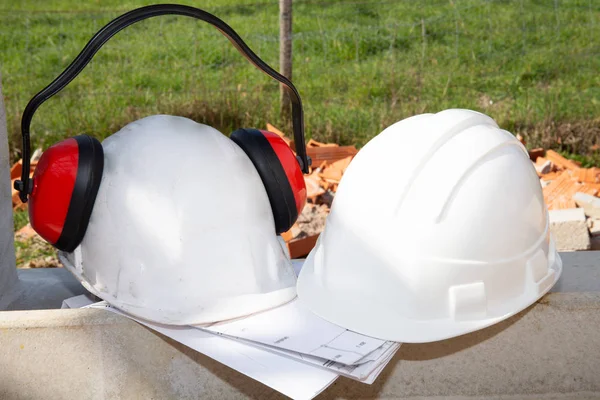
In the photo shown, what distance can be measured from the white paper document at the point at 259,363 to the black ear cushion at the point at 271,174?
54cm

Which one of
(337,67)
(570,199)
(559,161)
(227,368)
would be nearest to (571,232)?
(570,199)

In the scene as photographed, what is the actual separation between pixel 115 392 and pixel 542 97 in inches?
216

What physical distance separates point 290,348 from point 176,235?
0.53m

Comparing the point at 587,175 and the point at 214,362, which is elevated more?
the point at 214,362

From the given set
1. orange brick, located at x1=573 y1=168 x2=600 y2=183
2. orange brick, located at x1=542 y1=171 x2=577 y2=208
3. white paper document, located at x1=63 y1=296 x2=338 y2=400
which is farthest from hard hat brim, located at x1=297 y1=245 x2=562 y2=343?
orange brick, located at x1=573 y1=168 x2=600 y2=183

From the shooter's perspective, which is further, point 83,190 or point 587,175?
point 587,175

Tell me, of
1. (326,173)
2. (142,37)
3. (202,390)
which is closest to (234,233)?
(202,390)

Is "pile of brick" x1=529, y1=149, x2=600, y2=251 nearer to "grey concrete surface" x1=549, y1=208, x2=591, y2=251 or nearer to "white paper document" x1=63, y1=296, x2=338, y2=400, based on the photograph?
"grey concrete surface" x1=549, y1=208, x2=591, y2=251

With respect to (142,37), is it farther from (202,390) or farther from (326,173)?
(202,390)

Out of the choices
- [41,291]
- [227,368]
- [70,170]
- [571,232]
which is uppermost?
[70,170]

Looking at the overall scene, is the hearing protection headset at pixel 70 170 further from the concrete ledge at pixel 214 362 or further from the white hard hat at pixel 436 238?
the white hard hat at pixel 436 238

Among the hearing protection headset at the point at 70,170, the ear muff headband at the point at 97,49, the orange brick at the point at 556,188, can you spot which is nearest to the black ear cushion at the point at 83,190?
the hearing protection headset at the point at 70,170

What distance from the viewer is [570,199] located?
518cm

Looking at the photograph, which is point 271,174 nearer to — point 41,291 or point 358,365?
point 358,365
